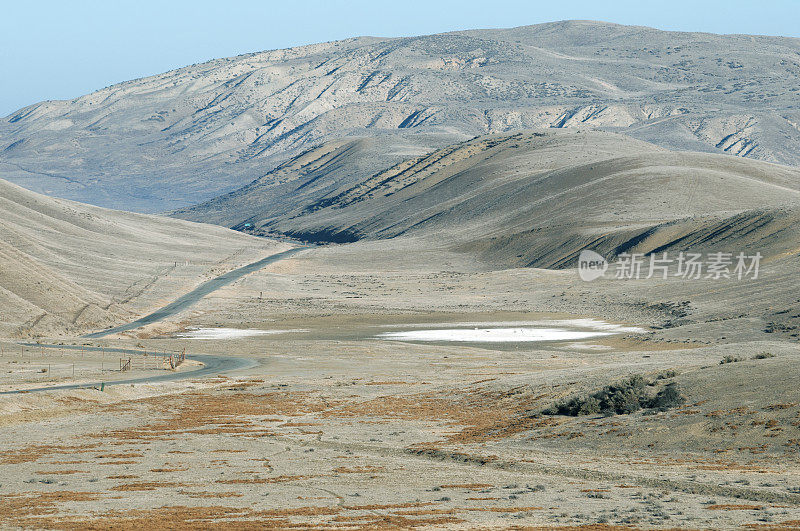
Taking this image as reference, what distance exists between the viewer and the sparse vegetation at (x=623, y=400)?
1463 inches

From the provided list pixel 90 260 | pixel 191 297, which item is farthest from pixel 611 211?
pixel 90 260

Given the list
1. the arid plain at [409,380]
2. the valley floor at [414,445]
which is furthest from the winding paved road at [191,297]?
the valley floor at [414,445]

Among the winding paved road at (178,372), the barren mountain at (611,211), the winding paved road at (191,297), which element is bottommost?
the winding paved road at (178,372)

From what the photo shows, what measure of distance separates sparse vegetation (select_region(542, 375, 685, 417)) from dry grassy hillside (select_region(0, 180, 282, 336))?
5145 centimetres

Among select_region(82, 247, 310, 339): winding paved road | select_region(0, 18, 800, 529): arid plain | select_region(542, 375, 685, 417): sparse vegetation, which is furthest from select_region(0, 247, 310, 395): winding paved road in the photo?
select_region(542, 375, 685, 417): sparse vegetation

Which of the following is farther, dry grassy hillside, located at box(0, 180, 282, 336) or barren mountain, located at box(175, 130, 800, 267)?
barren mountain, located at box(175, 130, 800, 267)

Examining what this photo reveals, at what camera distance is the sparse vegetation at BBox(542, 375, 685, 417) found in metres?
37.2

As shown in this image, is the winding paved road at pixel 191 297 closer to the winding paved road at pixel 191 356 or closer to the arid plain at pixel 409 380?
the winding paved road at pixel 191 356

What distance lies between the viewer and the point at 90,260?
126625 millimetres

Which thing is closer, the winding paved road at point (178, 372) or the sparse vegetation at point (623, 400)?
the sparse vegetation at point (623, 400)

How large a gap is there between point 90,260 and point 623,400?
100 m

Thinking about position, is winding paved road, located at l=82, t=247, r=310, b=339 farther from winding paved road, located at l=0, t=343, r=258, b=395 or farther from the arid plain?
winding paved road, located at l=0, t=343, r=258, b=395

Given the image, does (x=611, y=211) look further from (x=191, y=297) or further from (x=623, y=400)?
(x=623, y=400)

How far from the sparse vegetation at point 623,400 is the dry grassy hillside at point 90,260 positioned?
169ft
